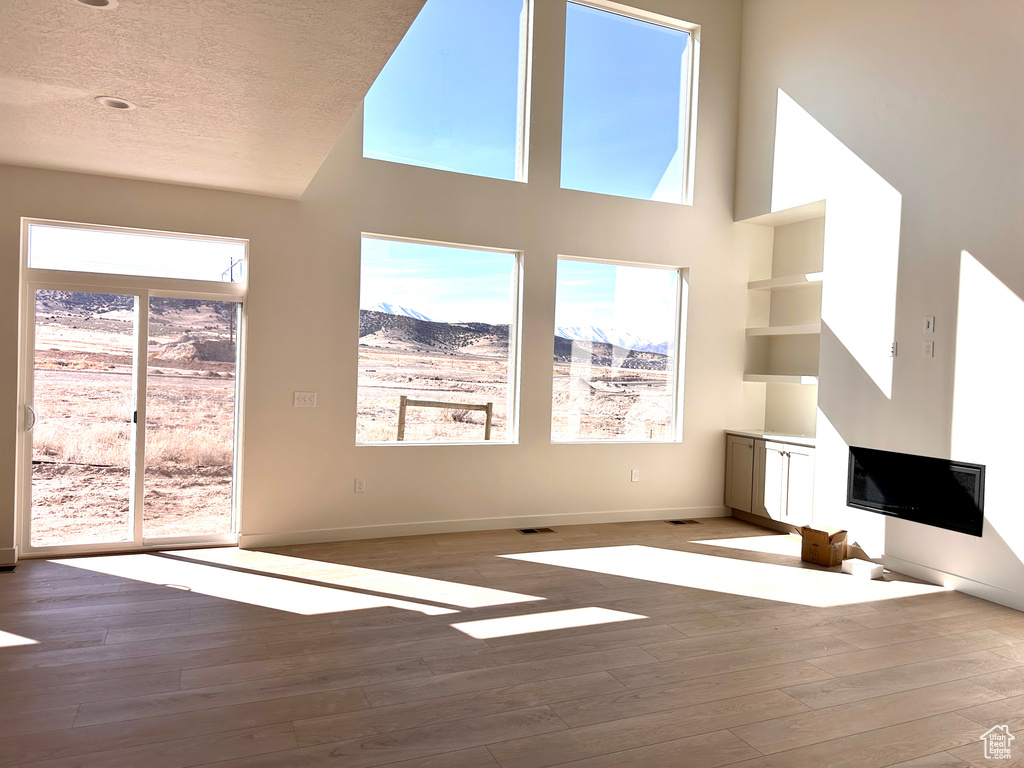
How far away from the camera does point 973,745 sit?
259 centimetres

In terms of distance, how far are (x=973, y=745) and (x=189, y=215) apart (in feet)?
17.4

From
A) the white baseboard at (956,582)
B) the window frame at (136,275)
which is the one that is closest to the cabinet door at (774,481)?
the white baseboard at (956,582)

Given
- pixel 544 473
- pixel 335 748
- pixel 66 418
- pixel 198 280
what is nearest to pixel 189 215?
pixel 198 280

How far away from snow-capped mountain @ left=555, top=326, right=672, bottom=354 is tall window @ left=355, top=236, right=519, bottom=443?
547mm

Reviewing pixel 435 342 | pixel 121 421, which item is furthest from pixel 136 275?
pixel 435 342

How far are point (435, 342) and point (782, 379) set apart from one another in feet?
10.4

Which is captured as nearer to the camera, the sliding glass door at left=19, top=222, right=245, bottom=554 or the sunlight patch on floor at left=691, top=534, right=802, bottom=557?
the sliding glass door at left=19, top=222, right=245, bottom=554

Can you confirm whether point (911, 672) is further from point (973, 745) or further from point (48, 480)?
point (48, 480)

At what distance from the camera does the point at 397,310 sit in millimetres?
5598

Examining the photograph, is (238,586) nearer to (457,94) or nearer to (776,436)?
(457,94)

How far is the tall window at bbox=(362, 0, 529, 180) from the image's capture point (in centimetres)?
550

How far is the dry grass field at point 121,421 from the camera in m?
4.65

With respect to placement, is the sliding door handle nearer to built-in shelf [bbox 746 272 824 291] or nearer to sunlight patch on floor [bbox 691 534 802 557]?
sunlight patch on floor [bbox 691 534 802 557]

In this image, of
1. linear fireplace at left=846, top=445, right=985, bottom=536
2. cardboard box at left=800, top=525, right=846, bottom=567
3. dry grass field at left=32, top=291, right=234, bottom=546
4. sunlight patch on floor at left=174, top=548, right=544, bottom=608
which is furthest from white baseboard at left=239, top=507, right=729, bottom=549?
linear fireplace at left=846, top=445, right=985, bottom=536
